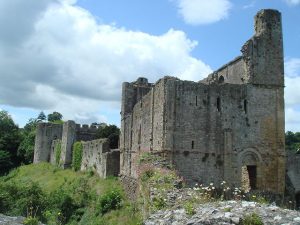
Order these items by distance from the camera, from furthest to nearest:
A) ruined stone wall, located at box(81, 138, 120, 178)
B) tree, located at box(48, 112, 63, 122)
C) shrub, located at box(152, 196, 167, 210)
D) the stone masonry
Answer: tree, located at box(48, 112, 63, 122) → the stone masonry → ruined stone wall, located at box(81, 138, 120, 178) → shrub, located at box(152, 196, 167, 210)

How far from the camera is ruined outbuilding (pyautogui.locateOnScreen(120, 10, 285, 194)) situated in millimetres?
23516

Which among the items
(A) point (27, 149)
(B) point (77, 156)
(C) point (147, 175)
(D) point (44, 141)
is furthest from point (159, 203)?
(A) point (27, 149)

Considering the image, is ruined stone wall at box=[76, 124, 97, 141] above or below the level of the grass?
above

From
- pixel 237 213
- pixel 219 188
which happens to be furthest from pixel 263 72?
pixel 237 213

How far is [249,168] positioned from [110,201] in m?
8.38

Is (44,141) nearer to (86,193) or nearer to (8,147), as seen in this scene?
(8,147)

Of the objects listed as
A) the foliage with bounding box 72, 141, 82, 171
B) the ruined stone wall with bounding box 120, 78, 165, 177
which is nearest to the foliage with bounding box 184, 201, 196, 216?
the ruined stone wall with bounding box 120, 78, 165, 177

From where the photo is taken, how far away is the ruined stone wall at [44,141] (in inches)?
2200

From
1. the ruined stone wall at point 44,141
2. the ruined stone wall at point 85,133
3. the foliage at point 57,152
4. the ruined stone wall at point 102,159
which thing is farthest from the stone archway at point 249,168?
the ruined stone wall at point 44,141

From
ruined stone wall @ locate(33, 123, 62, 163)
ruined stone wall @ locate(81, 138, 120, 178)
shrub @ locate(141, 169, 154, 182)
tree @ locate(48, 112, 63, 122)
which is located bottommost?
shrub @ locate(141, 169, 154, 182)

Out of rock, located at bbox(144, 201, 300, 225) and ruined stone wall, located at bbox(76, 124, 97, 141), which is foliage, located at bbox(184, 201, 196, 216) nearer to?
rock, located at bbox(144, 201, 300, 225)

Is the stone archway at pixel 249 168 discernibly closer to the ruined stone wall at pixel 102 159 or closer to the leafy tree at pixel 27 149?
the ruined stone wall at pixel 102 159

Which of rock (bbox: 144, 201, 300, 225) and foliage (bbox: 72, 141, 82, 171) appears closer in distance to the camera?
rock (bbox: 144, 201, 300, 225)

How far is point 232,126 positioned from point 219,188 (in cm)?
358
